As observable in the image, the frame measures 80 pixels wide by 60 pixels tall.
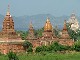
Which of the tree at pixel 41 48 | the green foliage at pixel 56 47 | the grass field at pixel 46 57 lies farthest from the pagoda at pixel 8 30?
the grass field at pixel 46 57

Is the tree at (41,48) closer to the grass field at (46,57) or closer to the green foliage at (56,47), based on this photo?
the green foliage at (56,47)

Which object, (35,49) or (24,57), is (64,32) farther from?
(24,57)

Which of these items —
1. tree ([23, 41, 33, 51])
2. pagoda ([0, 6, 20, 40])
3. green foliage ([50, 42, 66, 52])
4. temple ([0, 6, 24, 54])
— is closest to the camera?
temple ([0, 6, 24, 54])

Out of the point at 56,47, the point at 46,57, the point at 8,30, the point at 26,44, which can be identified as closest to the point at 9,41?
the point at 8,30

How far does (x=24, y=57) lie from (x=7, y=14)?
9016 millimetres

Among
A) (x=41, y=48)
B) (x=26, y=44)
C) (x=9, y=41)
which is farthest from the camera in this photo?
(x=26, y=44)

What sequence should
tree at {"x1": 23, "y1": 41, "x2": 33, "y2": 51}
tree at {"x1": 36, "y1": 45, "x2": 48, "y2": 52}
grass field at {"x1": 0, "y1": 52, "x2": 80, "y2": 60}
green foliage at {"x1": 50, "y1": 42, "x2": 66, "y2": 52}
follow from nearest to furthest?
grass field at {"x1": 0, "y1": 52, "x2": 80, "y2": 60} < tree at {"x1": 36, "y1": 45, "x2": 48, "y2": 52} < tree at {"x1": 23, "y1": 41, "x2": 33, "y2": 51} < green foliage at {"x1": 50, "y1": 42, "x2": 66, "y2": 52}

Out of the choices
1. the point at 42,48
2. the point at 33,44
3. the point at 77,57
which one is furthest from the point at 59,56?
the point at 33,44

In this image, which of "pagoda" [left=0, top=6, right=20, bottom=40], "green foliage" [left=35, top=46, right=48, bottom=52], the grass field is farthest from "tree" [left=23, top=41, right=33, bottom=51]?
the grass field

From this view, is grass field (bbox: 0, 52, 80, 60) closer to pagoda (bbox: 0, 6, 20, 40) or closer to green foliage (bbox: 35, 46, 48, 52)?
pagoda (bbox: 0, 6, 20, 40)

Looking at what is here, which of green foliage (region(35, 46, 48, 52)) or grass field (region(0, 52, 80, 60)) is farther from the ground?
green foliage (region(35, 46, 48, 52))

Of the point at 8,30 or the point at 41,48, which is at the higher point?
the point at 8,30

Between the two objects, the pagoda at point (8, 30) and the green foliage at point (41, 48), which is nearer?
the pagoda at point (8, 30)

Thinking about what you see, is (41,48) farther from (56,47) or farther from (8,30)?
(8,30)
